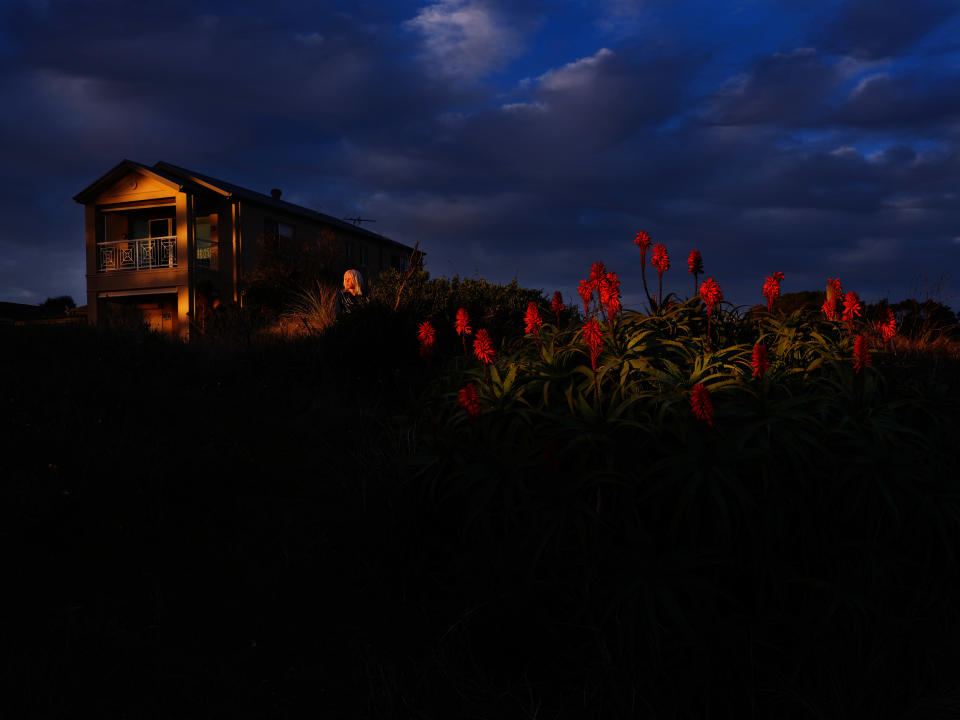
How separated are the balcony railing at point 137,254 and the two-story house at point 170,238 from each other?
0.11 ft

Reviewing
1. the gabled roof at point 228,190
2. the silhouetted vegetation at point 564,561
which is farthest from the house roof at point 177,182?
the silhouetted vegetation at point 564,561

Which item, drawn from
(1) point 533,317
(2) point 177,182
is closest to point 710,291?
(1) point 533,317

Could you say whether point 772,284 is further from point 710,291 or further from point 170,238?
point 170,238

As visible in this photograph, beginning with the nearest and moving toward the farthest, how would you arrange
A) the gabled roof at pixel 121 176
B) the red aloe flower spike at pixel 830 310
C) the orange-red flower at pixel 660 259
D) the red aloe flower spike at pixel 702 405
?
the red aloe flower spike at pixel 702 405 → the orange-red flower at pixel 660 259 → the red aloe flower spike at pixel 830 310 → the gabled roof at pixel 121 176

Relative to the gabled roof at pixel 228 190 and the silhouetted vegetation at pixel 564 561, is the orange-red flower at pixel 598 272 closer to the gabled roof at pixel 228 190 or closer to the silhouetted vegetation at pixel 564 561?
the silhouetted vegetation at pixel 564 561

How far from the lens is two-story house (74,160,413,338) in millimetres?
23812

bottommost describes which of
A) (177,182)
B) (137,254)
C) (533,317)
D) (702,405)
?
(702,405)

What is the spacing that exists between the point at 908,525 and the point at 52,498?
193 inches

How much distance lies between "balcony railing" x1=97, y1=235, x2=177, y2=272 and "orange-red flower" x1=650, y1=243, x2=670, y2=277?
23.7 meters

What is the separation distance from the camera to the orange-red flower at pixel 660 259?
3934 mm

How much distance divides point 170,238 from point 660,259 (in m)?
24.0

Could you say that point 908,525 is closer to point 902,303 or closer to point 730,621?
point 730,621

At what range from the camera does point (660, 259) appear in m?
3.97

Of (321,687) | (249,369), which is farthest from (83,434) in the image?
(321,687)
